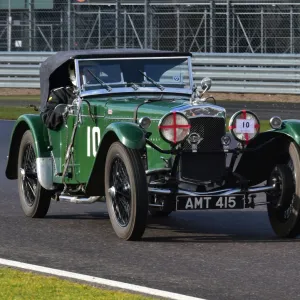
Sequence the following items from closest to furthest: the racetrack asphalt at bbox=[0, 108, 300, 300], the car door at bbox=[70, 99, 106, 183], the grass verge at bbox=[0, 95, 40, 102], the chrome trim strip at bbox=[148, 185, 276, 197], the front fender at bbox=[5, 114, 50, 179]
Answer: the racetrack asphalt at bbox=[0, 108, 300, 300], the chrome trim strip at bbox=[148, 185, 276, 197], the car door at bbox=[70, 99, 106, 183], the front fender at bbox=[5, 114, 50, 179], the grass verge at bbox=[0, 95, 40, 102]

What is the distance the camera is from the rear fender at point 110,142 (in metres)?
8.74

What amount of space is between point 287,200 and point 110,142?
152cm

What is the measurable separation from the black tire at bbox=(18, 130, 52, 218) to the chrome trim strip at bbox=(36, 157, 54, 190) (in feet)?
0.71

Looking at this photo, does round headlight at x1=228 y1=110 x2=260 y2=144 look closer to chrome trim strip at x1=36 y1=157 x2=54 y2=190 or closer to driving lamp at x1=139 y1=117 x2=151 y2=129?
driving lamp at x1=139 y1=117 x2=151 y2=129

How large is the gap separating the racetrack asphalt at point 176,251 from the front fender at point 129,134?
769mm

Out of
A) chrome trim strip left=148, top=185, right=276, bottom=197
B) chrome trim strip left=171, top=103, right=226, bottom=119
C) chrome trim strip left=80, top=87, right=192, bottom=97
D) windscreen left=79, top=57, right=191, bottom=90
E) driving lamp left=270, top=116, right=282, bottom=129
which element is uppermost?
windscreen left=79, top=57, right=191, bottom=90

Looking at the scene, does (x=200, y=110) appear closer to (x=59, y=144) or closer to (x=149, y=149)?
(x=149, y=149)

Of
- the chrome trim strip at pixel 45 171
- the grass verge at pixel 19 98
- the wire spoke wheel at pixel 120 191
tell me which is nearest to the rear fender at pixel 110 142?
the wire spoke wheel at pixel 120 191

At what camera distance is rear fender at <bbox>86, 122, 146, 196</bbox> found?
8.74 meters

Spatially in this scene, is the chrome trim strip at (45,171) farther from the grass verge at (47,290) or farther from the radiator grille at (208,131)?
the grass verge at (47,290)

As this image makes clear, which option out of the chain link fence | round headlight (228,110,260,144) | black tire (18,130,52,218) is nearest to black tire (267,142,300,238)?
round headlight (228,110,260,144)

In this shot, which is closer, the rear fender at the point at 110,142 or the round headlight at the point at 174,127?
the rear fender at the point at 110,142

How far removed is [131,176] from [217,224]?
166 cm

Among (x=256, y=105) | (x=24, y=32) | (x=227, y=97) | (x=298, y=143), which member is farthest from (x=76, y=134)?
(x=24, y=32)
